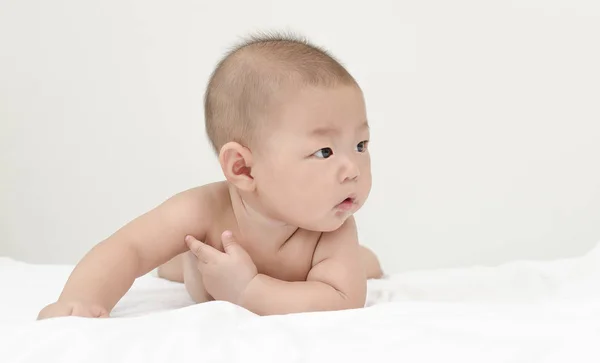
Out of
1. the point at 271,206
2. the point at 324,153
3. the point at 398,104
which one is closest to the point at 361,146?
the point at 324,153

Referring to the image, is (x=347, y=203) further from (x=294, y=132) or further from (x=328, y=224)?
(x=294, y=132)

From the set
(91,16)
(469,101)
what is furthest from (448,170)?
(91,16)

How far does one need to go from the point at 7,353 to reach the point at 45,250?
2.17m

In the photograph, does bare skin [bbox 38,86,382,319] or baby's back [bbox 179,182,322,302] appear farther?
baby's back [bbox 179,182,322,302]

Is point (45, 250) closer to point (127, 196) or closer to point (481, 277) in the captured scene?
point (127, 196)

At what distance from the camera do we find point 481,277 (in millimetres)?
1747

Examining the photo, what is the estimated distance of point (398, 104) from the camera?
286 centimetres

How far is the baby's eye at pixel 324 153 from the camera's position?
53.9 inches

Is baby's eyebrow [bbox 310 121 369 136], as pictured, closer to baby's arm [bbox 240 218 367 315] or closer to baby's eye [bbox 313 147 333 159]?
baby's eye [bbox 313 147 333 159]

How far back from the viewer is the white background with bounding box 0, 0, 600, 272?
2.80 metres

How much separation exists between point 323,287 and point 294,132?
27 centimetres

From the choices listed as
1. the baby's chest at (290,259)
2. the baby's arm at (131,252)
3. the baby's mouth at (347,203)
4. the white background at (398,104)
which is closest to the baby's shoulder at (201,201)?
the baby's arm at (131,252)

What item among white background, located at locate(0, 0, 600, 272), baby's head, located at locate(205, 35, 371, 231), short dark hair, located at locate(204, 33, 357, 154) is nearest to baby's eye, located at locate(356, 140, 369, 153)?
baby's head, located at locate(205, 35, 371, 231)

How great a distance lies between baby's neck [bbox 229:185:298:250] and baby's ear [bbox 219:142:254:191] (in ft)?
0.26
